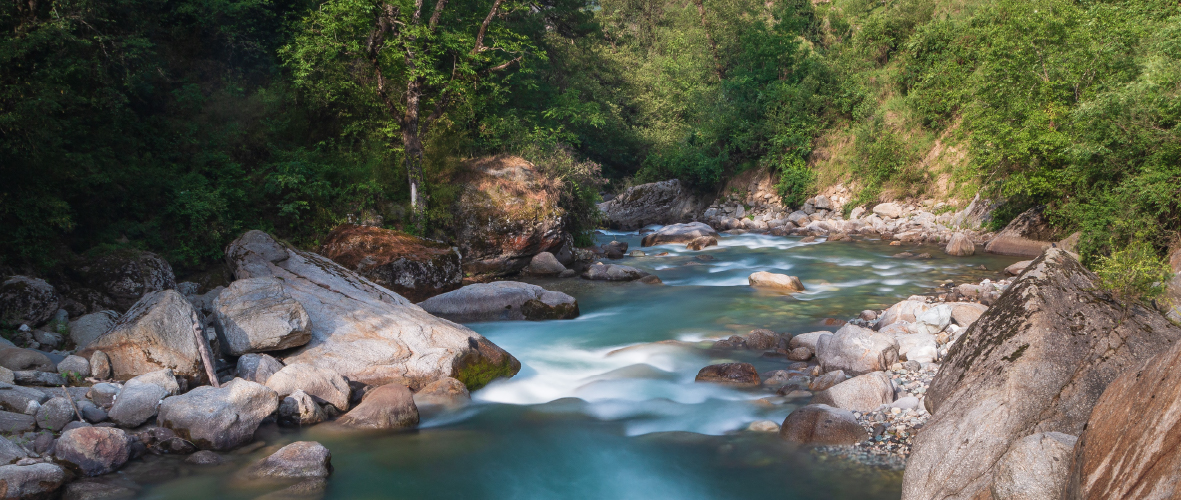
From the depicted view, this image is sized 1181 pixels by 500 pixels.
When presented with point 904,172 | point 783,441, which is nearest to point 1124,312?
point 783,441

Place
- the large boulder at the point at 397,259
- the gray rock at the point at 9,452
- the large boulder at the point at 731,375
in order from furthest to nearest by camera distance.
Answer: the large boulder at the point at 397,259
the large boulder at the point at 731,375
the gray rock at the point at 9,452

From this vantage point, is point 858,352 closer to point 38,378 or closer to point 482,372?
point 482,372

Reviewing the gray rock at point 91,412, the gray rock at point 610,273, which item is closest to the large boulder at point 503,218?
the gray rock at point 610,273

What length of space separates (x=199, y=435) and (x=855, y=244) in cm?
2031

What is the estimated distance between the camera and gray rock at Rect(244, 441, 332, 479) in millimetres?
5930

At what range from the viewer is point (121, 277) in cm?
953

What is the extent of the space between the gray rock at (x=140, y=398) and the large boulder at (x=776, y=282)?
38.7 feet

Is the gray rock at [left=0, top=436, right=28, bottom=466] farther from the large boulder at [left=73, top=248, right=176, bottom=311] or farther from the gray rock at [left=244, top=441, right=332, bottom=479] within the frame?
the large boulder at [left=73, top=248, right=176, bottom=311]

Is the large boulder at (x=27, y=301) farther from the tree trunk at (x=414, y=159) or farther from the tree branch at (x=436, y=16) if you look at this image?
the tree branch at (x=436, y=16)

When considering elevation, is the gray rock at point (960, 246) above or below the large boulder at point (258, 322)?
below

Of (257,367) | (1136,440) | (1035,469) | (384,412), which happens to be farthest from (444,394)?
(1136,440)

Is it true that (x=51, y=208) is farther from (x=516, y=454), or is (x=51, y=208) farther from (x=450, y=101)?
(x=450, y=101)

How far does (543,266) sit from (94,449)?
11.1 m

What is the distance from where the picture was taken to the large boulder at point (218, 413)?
6.33 m
